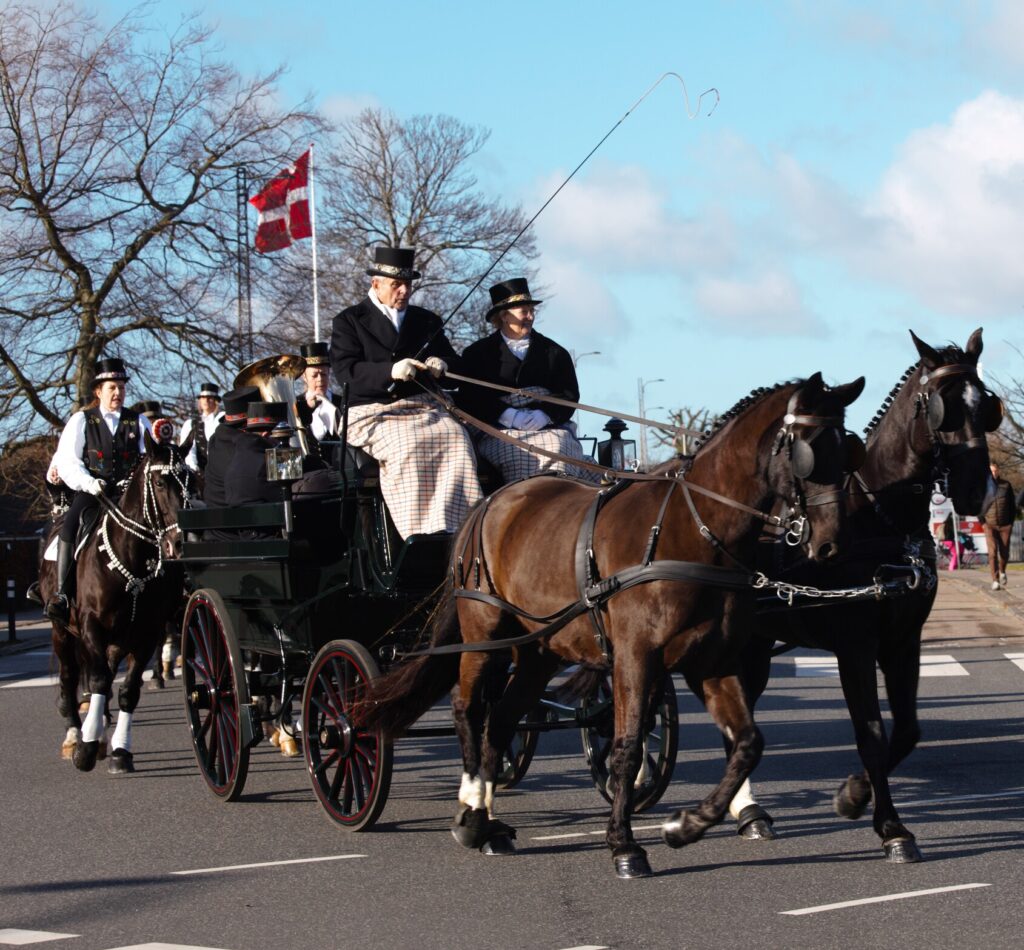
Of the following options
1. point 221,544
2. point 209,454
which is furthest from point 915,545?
point 209,454

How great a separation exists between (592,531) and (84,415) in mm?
5649

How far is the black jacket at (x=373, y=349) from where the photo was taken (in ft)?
28.6

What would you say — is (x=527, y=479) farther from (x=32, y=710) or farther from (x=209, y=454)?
(x=32, y=710)

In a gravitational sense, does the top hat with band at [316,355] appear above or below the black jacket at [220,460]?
above

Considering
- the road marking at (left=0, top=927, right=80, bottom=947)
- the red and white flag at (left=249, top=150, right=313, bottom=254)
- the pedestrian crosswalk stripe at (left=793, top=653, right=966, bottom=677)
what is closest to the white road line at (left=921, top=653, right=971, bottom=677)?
the pedestrian crosswalk stripe at (left=793, top=653, right=966, bottom=677)

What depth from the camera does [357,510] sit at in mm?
8766

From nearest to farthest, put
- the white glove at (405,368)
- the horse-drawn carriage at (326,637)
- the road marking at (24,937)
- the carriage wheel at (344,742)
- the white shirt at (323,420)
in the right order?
1. the road marking at (24,937)
2. the carriage wheel at (344,742)
3. the horse-drawn carriage at (326,637)
4. the white glove at (405,368)
5. the white shirt at (323,420)

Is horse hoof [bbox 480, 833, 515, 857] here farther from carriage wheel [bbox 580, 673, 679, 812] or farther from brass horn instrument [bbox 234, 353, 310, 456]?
brass horn instrument [bbox 234, 353, 310, 456]

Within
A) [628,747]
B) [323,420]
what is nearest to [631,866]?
[628,747]

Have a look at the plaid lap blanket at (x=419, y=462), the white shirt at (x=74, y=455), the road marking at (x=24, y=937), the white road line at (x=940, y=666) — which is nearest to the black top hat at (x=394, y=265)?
the plaid lap blanket at (x=419, y=462)

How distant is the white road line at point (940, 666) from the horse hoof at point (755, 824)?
26.6 ft

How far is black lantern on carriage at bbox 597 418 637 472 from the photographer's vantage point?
31.9 ft

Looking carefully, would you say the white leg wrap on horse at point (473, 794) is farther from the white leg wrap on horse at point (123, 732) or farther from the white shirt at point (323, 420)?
the white shirt at point (323, 420)

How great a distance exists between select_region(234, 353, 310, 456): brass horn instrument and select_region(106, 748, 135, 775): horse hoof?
2.37 meters
